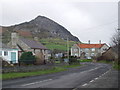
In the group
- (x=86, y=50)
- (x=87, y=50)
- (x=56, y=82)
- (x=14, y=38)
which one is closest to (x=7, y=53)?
(x=14, y=38)

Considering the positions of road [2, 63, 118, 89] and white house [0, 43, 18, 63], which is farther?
white house [0, 43, 18, 63]

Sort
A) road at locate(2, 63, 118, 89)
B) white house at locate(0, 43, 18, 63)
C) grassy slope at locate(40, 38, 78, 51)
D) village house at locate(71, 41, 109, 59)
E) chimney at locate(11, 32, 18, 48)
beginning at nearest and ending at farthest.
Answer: road at locate(2, 63, 118, 89) < white house at locate(0, 43, 18, 63) < chimney at locate(11, 32, 18, 48) < grassy slope at locate(40, 38, 78, 51) < village house at locate(71, 41, 109, 59)

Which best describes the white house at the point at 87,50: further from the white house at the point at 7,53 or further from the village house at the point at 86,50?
the white house at the point at 7,53

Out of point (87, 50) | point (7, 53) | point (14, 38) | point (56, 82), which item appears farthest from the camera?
point (87, 50)

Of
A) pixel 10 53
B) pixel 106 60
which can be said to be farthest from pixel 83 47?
pixel 10 53

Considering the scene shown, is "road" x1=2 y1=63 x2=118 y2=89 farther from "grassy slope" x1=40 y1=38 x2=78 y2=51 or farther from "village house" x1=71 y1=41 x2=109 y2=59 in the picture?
"village house" x1=71 y1=41 x2=109 y2=59

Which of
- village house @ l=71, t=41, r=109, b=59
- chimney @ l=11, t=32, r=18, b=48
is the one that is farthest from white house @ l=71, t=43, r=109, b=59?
chimney @ l=11, t=32, r=18, b=48

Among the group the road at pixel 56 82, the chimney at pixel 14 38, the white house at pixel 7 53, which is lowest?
the road at pixel 56 82

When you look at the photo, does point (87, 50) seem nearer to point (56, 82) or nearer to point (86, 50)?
point (86, 50)

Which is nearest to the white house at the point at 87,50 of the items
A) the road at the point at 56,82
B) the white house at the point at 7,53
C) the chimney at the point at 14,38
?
the chimney at the point at 14,38

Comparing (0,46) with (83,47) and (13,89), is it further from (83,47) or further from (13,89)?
(83,47)

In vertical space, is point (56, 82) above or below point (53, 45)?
below

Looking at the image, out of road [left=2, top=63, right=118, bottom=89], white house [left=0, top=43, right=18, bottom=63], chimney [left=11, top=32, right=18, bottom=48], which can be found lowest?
road [left=2, top=63, right=118, bottom=89]

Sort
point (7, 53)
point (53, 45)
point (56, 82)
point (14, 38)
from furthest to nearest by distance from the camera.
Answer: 1. point (53, 45)
2. point (14, 38)
3. point (7, 53)
4. point (56, 82)
